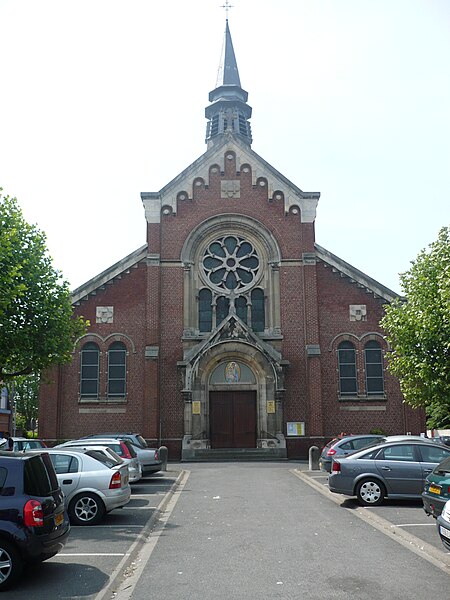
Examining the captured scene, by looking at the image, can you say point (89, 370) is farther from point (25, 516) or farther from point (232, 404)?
point (25, 516)

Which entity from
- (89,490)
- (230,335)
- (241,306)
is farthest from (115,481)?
(241,306)

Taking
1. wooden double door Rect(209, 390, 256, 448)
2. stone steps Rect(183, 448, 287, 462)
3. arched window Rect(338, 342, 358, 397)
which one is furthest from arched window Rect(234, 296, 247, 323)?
stone steps Rect(183, 448, 287, 462)

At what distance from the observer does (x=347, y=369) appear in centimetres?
3234

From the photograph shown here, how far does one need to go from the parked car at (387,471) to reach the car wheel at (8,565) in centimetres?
898

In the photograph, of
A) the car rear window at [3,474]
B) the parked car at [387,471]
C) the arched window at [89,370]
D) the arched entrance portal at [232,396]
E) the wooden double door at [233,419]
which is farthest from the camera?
the arched window at [89,370]

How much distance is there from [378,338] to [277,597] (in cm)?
2587

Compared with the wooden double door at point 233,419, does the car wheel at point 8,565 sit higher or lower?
lower

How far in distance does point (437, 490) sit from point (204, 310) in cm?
2255

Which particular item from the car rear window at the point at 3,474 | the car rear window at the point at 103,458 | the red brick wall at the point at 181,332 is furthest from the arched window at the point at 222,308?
the car rear window at the point at 3,474

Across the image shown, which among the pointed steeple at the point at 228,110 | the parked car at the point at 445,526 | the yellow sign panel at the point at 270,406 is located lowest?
the parked car at the point at 445,526

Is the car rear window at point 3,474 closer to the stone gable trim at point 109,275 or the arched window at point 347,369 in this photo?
the stone gable trim at point 109,275

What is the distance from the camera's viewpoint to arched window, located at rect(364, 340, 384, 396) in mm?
32094

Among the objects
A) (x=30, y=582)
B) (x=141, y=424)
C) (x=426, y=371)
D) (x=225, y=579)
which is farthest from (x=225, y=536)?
(x=141, y=424)

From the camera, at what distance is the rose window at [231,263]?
3347 cm
